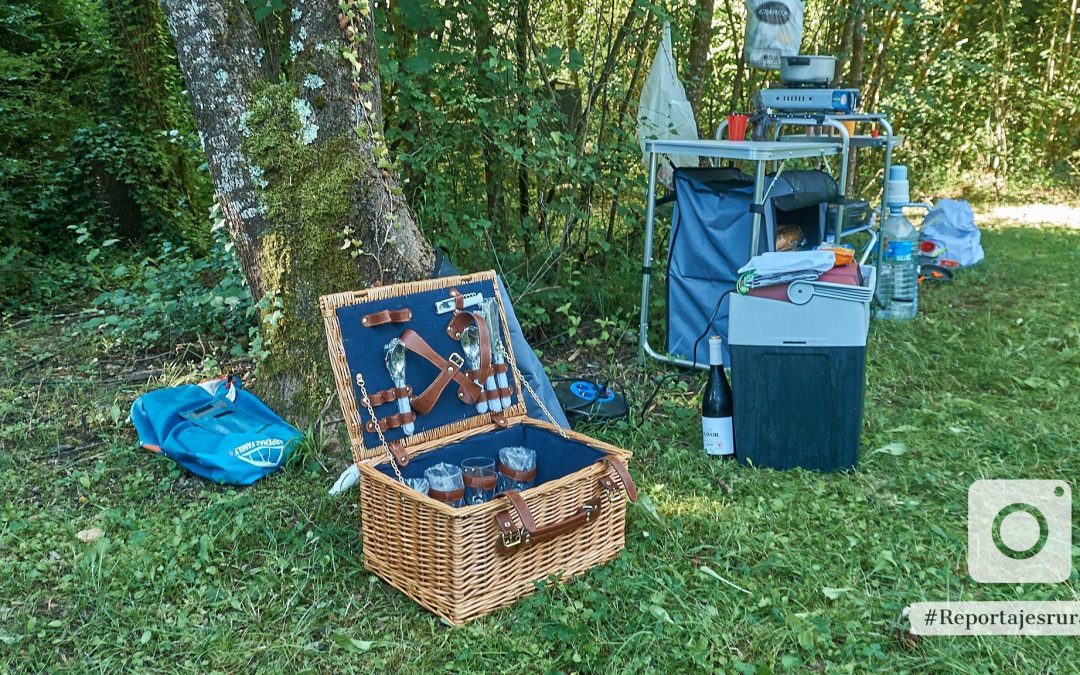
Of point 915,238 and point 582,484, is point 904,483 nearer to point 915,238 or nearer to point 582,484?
point 582,484

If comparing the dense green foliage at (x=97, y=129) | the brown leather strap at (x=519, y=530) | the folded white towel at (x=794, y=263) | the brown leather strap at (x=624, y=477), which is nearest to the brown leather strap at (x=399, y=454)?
the brown leather strap at (x=519, y=530)

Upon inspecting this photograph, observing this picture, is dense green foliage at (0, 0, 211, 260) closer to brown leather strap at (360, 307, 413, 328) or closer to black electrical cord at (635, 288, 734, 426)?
black electrical cord at (635, 288, 734, 426)

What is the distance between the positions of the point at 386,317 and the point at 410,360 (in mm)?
152

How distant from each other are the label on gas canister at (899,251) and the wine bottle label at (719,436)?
232 cm

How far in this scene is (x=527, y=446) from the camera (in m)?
2.73

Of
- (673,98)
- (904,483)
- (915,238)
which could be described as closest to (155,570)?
(904,483)

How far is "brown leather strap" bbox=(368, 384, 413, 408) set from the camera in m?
2.44

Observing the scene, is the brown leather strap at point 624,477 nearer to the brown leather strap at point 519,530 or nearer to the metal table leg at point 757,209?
the brown leather strap at point 519,530

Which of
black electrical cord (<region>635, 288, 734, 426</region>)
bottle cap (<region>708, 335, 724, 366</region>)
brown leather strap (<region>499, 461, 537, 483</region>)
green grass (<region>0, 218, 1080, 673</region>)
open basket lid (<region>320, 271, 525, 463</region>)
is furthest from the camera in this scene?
black electrical cord (<region>635, 288, 734, 426</region>)

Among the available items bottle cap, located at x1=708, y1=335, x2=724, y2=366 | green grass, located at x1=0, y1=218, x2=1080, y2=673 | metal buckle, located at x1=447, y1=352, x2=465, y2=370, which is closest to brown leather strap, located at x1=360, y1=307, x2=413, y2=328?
metal buckle, located at x1=447, y1=352, x2=465, y2=370

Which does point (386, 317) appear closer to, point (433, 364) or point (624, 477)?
point (433, 364)

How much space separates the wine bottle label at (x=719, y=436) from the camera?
2.99 m

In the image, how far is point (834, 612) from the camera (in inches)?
84.3

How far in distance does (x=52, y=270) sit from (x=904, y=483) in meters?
4.93
